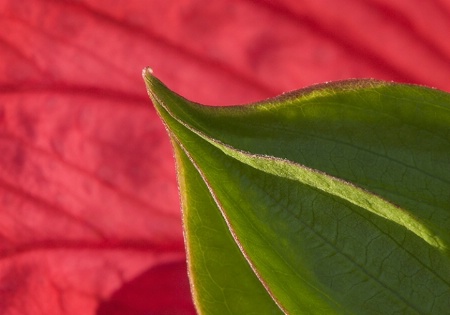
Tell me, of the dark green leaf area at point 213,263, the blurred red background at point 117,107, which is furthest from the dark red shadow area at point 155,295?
the dark green leaf area at point 213,263

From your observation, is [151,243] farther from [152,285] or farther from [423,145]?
[423,145]

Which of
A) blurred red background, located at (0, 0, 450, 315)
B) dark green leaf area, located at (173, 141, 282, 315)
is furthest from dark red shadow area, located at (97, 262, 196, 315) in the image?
dark green leaf area, located at (173, 141, 282, 315)

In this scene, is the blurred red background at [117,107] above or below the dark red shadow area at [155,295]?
above

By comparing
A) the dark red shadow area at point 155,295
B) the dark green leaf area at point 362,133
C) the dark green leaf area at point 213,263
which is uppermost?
the dark green leaf area at point 362,133

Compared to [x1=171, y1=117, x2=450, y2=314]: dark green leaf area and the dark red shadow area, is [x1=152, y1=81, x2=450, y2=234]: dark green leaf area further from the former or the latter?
the dark red shadow area

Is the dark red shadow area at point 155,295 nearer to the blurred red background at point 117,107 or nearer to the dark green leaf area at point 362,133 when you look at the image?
the blurred red background at point 117,107

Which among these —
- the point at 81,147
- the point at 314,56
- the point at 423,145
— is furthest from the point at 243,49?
the point at 423,145
